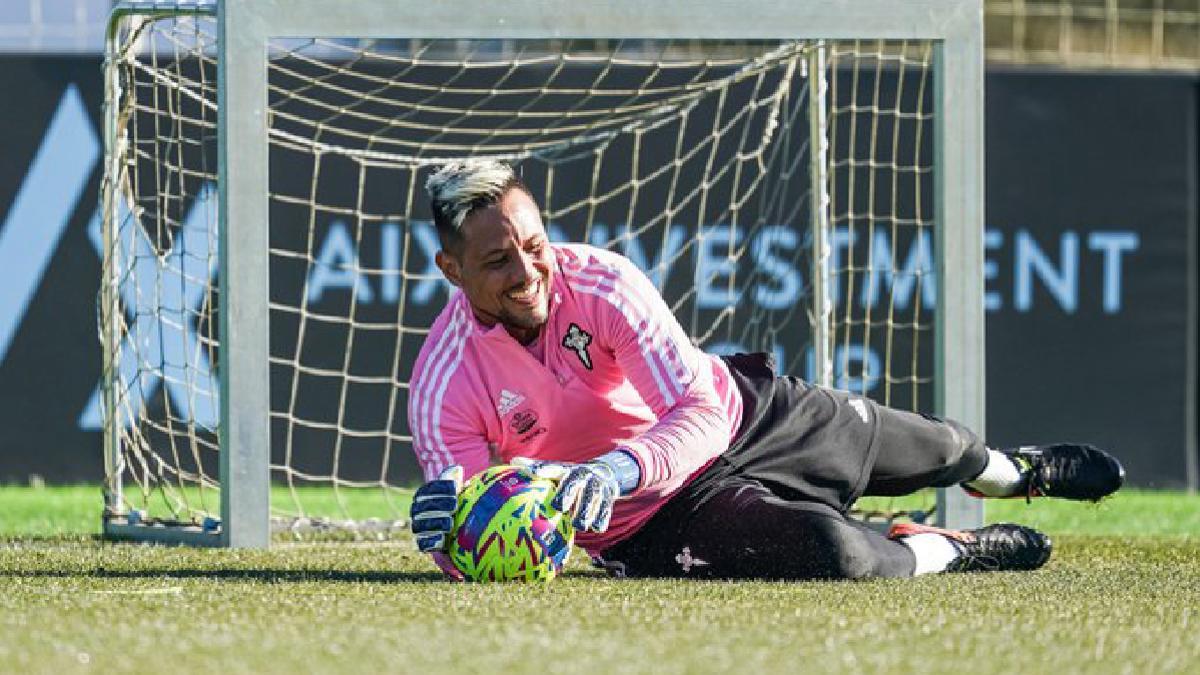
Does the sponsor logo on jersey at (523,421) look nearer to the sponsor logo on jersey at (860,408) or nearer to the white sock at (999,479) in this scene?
the sponsor logo on jersey at (860,408)

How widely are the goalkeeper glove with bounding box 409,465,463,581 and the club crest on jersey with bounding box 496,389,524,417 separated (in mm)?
309

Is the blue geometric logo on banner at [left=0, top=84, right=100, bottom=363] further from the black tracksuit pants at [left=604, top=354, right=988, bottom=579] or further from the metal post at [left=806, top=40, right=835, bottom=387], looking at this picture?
the black tracksuit pants at [left=604, top=354, right=988, bottom=579]

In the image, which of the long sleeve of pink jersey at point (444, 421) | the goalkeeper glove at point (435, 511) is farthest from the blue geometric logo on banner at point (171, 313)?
the goalkeeper glove at point (435, 511)

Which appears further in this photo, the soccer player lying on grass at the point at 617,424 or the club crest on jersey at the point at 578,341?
the club crest on jersey at the point at 578,341

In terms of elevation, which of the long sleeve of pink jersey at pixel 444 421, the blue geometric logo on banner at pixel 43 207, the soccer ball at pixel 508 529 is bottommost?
the soccer ball at pixel 508 529

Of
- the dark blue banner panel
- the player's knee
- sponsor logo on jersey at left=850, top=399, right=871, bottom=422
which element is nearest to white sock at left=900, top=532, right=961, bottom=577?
the player's knee

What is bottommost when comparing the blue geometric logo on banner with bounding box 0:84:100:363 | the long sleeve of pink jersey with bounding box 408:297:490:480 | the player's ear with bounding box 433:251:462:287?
the long sleeve of pink jersey with bounding box 408:297:490:480

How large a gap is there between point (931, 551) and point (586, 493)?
112 centimetres

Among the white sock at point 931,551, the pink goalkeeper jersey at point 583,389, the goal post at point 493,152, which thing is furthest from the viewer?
the goal post at point 493,152

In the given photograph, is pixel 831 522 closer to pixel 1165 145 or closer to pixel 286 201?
pixel 286 201

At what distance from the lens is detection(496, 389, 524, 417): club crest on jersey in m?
4.82

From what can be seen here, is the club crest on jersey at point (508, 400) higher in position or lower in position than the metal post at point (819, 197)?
lower

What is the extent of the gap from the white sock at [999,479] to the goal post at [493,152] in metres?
0.61

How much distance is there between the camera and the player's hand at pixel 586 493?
14.5 ft
